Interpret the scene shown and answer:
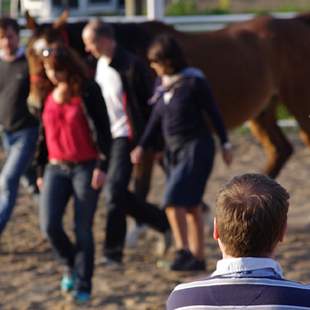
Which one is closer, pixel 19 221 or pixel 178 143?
pixel 178 143

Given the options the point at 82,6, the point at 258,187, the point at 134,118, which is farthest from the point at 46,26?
the point at 82,6

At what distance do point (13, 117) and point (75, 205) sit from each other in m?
1.02

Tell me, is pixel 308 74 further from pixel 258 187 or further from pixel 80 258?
pixel 258 187

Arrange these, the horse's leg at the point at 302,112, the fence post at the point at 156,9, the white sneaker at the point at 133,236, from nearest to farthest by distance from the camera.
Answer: the white sneaker at the point at 133,236, the horse's leg at the point at 302,112, the fence post at the point at 156,9

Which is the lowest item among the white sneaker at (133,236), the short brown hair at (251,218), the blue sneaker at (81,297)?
the white sneaker at (133,236)

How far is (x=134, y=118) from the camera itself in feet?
18.5

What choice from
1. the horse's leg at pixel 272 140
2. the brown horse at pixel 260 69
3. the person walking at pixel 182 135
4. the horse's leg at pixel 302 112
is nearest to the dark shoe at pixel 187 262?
the person walking at pixel 182 135

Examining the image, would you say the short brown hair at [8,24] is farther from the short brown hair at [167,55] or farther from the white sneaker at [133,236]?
the white sneaker at [133,236]

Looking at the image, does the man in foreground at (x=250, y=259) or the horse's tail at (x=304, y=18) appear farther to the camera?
the horse's tail at (x=304, y=18)

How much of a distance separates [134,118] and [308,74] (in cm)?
241

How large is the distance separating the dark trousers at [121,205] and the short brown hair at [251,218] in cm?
347

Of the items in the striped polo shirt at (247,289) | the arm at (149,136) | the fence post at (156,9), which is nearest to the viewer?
the striped polo shirt at (247,289)

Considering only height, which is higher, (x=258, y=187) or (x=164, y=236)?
(x=258, y=187)

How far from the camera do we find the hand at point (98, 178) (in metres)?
4.84
